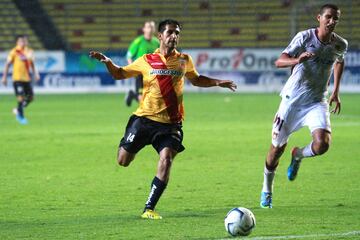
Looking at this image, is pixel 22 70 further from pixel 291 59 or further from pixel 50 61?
pixel 291 59

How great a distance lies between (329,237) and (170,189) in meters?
3.72

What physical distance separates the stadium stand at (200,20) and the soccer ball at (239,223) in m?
30.1

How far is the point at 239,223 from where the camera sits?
7.76m

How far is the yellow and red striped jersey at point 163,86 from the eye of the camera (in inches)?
370

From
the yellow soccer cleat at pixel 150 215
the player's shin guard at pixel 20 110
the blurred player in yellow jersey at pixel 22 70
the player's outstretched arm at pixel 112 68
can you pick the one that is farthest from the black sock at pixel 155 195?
the blurred player in yellow jersey at pixel 22 70

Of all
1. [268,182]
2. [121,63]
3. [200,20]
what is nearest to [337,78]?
→ [268,182]

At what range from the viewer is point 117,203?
10.0 metres

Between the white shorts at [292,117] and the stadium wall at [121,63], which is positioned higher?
the white shorts at [292,117]

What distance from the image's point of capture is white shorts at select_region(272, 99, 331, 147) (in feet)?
31.8

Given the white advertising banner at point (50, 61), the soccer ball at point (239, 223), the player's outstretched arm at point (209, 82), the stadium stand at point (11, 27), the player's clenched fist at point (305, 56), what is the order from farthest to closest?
the stadium stand at point (11, 27), the white advertising banner at point (50, 61), the player's outstretched arm at point (209, 82), the player's clenched fist at point (305, 56), the soccer ball at point (239, 223)

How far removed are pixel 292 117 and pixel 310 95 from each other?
Answer: 0.30 m

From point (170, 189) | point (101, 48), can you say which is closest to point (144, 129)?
point (170, 189)

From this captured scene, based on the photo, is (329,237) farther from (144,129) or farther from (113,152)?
(113,152)

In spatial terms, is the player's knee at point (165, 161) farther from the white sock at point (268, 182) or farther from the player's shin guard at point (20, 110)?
the player's shin guard at point (20, 110)
